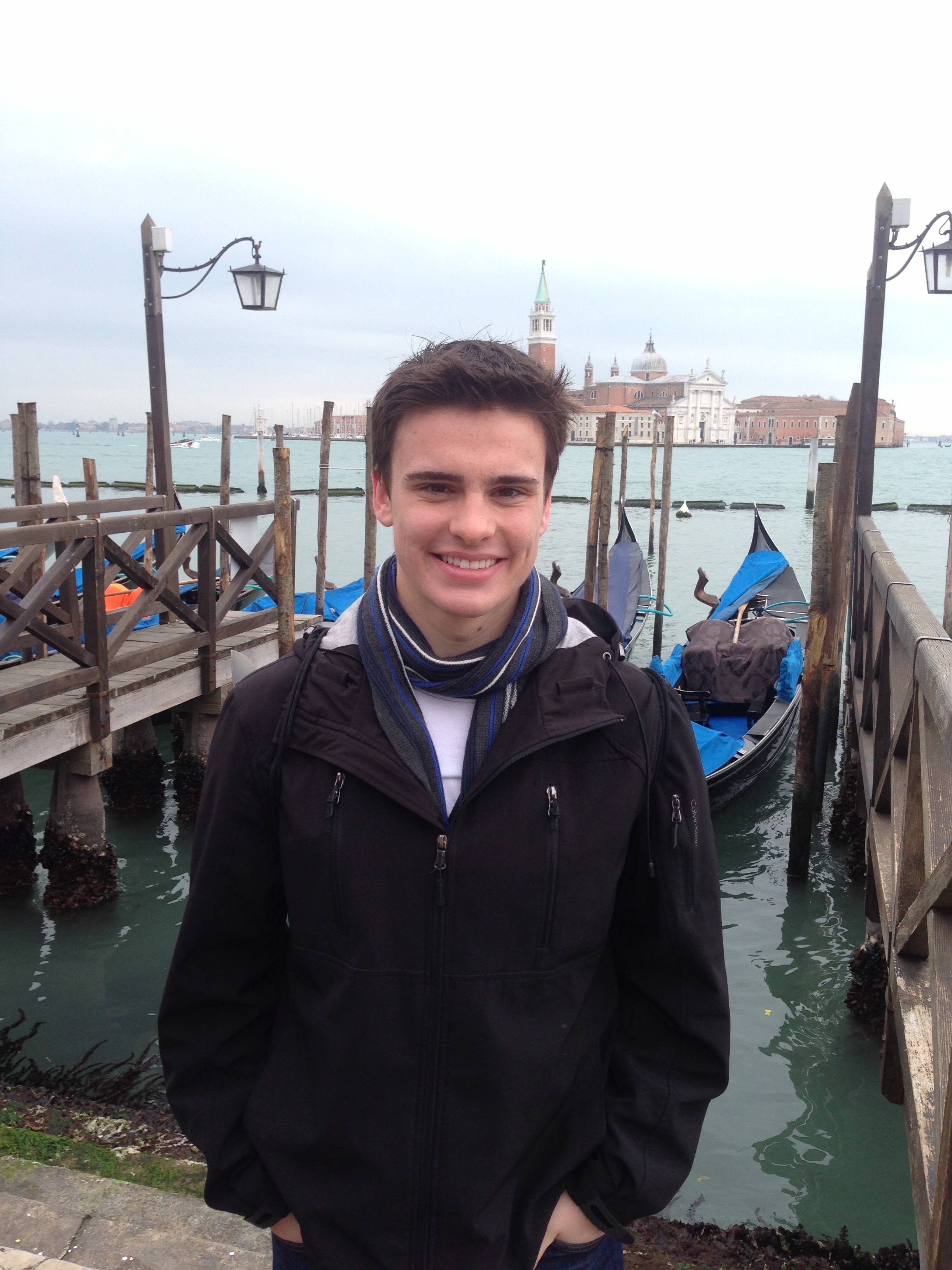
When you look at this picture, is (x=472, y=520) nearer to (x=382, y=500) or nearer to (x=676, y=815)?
(x=382, y=500)

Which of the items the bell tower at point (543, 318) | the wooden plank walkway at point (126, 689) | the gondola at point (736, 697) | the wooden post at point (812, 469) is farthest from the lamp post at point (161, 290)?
the bell tower at point (543, 318)

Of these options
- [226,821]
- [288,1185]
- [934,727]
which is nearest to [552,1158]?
[288,1185]

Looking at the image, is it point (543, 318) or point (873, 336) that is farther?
point (543, 318)

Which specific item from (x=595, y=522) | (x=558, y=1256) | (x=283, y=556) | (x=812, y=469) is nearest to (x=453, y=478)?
(x=558, y=1256)

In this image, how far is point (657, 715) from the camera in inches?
43.3

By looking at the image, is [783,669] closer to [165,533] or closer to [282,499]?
[282,499]

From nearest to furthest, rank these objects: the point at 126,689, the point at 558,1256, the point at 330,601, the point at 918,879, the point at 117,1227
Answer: the point at 558,1256
the point at 117,1227
the point at 918,879
the point at 126,689
the point at 330,601

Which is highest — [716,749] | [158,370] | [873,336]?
[873,336]

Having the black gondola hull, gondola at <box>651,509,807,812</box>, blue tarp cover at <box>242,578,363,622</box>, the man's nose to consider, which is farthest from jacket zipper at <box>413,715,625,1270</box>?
blue tarp cover at <box>242,578,363,622</box>

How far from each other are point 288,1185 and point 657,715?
2.06ft

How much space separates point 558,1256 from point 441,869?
48cm

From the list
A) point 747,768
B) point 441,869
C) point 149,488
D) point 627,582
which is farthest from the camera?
point 627,582

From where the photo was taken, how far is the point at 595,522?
22.3ft

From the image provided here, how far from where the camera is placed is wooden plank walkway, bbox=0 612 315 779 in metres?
4.28
